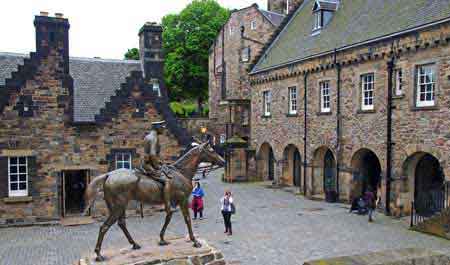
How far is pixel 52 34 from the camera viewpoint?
58.3 ft

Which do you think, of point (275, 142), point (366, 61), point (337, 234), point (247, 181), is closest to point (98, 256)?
point (337, 234)

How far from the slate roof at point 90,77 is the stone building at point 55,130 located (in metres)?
0.22

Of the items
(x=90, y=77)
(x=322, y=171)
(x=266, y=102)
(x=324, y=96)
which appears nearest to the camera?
(x=90, y=77)

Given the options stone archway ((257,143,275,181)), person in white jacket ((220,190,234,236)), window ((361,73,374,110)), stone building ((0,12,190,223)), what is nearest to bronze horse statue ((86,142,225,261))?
person in white jacket ((220,190,234,236))

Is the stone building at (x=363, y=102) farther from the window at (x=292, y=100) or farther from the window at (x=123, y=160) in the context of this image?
the window at (x=123, y=160)

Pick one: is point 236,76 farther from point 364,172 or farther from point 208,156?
point 208,156

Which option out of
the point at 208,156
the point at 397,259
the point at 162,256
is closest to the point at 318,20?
the point at 208,156

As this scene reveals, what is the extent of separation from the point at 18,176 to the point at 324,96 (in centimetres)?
1621

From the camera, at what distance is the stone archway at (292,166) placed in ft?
92.9

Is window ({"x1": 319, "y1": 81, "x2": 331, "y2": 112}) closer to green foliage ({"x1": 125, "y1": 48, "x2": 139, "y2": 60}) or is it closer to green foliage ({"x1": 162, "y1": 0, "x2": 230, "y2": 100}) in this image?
green foliage ({"x1": 162, "y1": 0, "x2": 230, "y2": 100})

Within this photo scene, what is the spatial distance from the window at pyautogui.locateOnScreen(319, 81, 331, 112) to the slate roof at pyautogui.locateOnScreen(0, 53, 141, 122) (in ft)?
34.4

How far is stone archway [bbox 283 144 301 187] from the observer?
2831 cm

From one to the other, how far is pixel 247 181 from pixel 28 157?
17439 millimetres

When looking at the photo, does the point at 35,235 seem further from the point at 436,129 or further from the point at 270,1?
the point at 270,1
